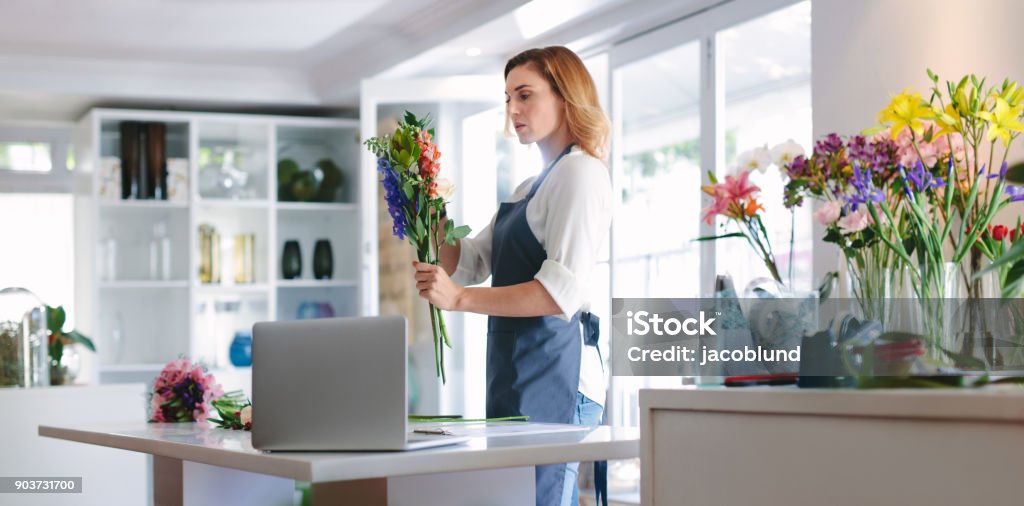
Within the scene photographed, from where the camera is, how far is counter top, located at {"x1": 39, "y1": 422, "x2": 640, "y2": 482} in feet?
4.42

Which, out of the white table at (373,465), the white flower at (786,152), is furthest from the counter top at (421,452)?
the white flower at (786,152)

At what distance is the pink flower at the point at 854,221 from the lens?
145cm

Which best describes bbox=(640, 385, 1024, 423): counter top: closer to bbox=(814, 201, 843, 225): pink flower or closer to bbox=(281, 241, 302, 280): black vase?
bbox=(814, 201, 843, 225): pink flower

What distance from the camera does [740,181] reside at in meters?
1.62

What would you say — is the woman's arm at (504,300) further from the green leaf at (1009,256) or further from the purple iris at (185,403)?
the green leaf at (1009,256)

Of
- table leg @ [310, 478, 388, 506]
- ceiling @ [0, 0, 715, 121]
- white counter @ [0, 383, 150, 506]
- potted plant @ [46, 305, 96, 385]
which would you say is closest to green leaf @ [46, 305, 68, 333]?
potted plant @ [46, 305, 96, 385]

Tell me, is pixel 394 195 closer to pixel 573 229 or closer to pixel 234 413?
pixel 573 229

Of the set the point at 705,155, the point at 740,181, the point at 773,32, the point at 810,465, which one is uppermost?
the point at 773,32

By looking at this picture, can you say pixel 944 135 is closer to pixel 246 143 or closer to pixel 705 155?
pixel 705 155

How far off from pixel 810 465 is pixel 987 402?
8.7 inches

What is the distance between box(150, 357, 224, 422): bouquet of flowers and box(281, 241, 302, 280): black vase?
12.1 ft

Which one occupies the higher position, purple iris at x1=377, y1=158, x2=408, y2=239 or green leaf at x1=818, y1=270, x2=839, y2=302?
purple iris at x1=377, y1=158, x2=408, y2=239

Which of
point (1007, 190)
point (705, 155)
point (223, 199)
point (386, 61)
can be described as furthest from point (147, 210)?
point (1007, 190)

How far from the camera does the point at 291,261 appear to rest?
623 centimetres
